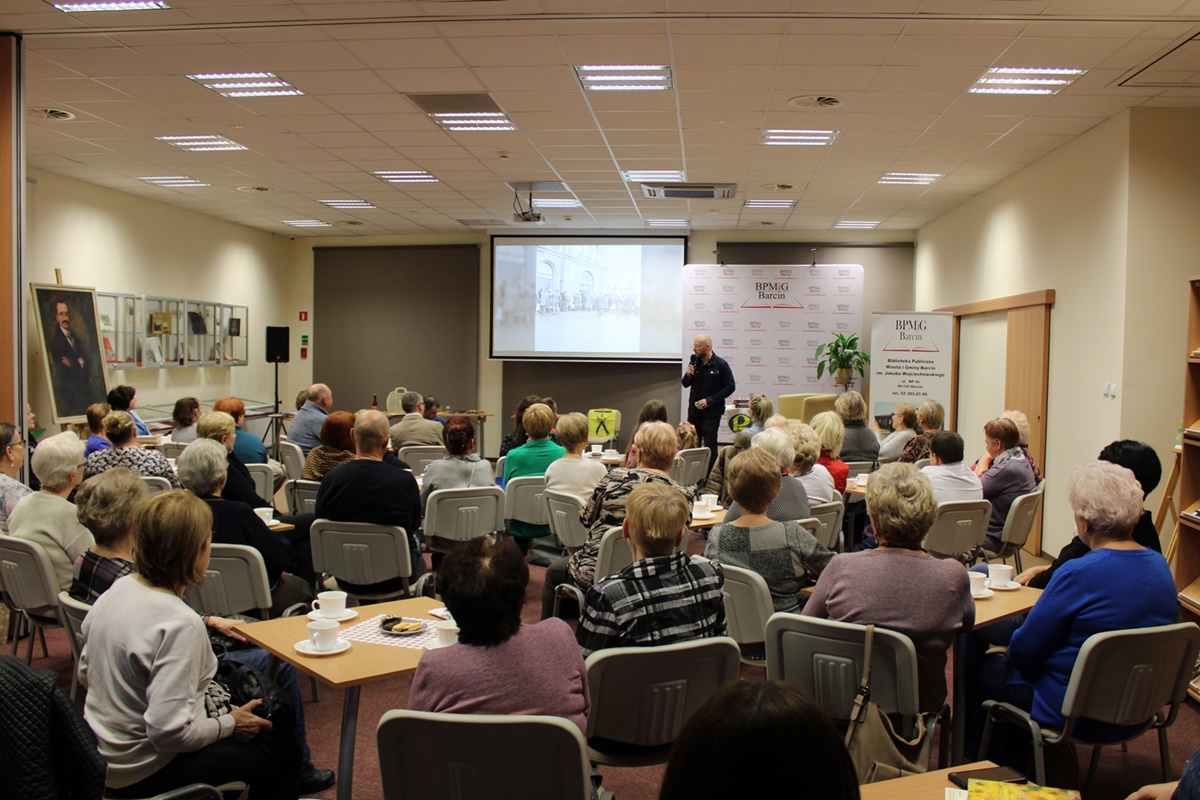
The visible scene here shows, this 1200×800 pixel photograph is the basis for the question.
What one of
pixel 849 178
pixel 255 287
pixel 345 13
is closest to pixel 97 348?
pixel 255 287

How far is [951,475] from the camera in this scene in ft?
17.3

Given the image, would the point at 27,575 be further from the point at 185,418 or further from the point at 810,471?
the point at 810,471

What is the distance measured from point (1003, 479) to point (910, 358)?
5257 millimetres

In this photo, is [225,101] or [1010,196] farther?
[1010,196]

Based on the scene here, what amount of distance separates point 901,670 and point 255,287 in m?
12.8

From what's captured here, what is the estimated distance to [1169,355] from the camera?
6.40m

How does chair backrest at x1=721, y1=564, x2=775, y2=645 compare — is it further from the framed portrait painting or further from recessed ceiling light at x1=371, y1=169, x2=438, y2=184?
the framed portrait painting

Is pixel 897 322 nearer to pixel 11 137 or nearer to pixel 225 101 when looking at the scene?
pixel 225 101

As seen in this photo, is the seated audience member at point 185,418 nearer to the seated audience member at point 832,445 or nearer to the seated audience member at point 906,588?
the seated audience member at point 832,445

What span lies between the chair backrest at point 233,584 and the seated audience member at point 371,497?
30.8 inches

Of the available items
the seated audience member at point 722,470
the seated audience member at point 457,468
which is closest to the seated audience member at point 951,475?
the seated audience member at point 722,470

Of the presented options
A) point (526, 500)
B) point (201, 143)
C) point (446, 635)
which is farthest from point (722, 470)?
point (201, 143)

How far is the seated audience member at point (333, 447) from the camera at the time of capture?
5.39 metres

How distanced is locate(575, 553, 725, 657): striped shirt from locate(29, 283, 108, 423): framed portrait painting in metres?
8.42
